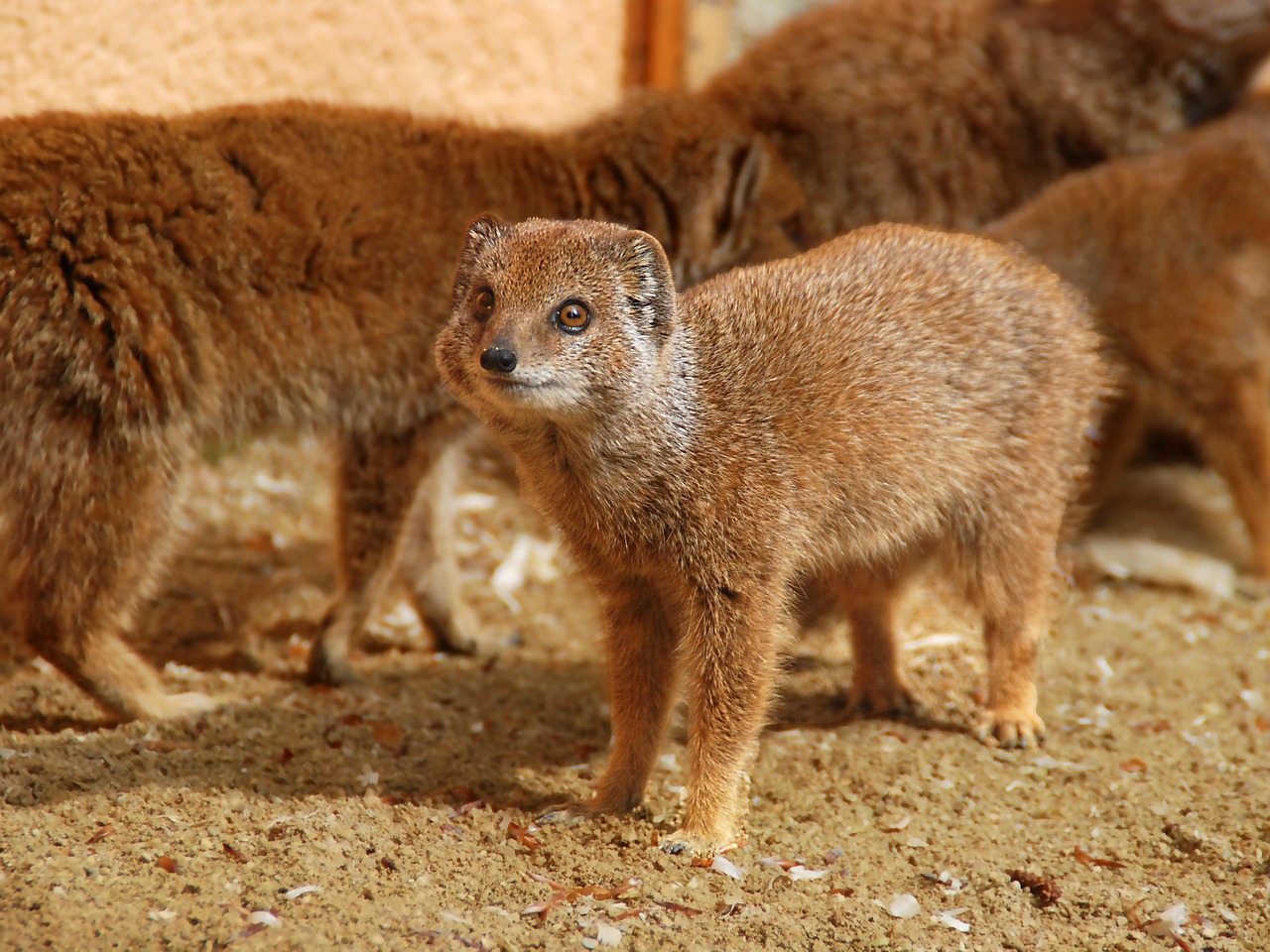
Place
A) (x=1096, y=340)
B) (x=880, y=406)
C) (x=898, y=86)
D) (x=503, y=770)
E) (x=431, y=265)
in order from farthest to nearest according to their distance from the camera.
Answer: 1. (x=898, y=86)
2. (x=431, y=265)
3. (x=1096, y=340)
4. (x=503, y=770)
5. (x=880, y=406)

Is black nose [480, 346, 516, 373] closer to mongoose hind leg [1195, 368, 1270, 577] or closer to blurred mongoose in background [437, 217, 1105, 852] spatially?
blurred mongoose in background [437, 217, 1105, 852]

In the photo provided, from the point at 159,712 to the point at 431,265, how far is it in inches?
57.8

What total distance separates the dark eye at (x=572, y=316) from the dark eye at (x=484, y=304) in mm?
159

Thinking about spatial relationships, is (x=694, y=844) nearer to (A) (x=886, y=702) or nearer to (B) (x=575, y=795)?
(B) (x=575, y=795)

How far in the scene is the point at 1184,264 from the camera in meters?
4.96

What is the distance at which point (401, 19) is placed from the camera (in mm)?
4844

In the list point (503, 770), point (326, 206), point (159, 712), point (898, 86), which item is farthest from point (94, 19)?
point (898, 86)

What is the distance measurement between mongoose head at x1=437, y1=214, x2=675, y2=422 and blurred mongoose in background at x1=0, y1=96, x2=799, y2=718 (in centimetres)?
109

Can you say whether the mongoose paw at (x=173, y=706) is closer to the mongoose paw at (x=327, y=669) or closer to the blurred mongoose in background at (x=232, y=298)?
the blurred mongoose in background at (x=232, y=298)

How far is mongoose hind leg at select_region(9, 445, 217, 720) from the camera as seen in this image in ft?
11.0

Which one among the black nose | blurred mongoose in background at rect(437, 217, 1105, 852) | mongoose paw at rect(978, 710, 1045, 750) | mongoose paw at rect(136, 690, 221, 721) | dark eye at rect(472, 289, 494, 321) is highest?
dark eye at rect(472, 289, 494, 321)

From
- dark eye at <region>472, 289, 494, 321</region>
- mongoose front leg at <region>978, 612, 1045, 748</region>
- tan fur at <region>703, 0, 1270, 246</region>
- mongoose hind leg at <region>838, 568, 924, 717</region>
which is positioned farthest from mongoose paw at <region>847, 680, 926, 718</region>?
tan fur at <region>703, 0, 1270, 246</region>

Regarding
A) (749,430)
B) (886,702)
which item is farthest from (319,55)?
(886,702)

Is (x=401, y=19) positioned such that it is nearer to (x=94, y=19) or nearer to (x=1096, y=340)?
(x=94, y=19)
